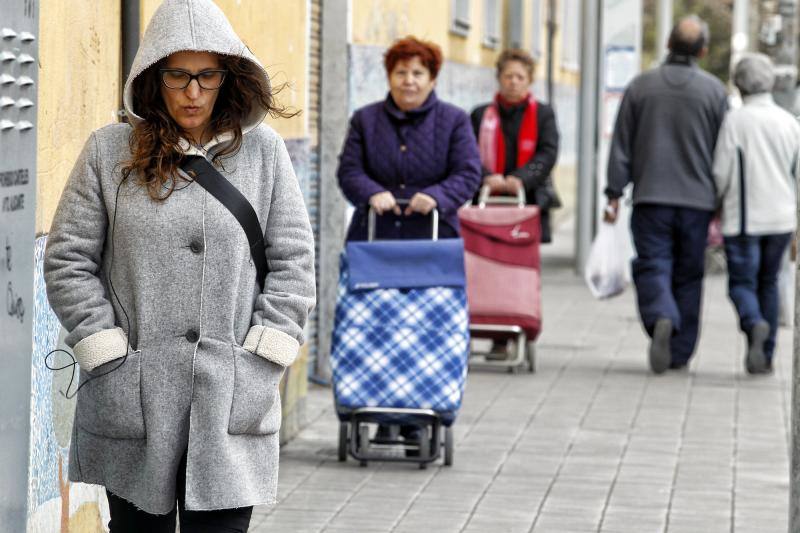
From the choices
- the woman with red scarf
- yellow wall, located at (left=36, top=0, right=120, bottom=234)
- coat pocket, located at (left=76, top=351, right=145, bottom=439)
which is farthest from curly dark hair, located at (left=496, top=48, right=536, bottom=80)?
coat pocket, located at (left=76, top=351, right=145, bottom=439)

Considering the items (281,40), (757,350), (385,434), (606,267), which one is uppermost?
(281,40)

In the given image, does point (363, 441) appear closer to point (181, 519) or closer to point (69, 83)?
point (69, 83)

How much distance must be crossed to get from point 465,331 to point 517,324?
9.71ft

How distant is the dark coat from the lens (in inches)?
440

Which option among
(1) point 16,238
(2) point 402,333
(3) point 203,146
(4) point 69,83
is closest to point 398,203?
(2) point 402,333

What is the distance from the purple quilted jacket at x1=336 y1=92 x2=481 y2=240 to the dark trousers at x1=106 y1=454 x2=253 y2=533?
375 centimetres

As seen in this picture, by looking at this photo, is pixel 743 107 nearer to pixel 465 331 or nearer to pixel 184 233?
pixel 465 331

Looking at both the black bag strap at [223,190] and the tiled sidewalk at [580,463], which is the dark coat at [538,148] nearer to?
the tiled sidewalk at [580,463]

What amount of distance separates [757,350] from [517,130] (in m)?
2.09

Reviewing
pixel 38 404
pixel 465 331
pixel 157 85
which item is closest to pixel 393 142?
pixel 465 331

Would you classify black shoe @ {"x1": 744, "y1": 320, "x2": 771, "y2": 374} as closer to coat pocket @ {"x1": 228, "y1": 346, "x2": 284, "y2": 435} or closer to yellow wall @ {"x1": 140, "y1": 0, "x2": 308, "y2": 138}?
yellow wall @ {"x1": 140, "y1": 0, "x2": 308, "y2": 138}

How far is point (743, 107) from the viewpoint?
34.8ft

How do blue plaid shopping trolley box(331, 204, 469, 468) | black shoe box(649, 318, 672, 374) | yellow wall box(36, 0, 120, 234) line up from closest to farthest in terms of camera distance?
1. yellow wall box(36, 0, 120, 234)
2. blue plaid shopping trolley box(331, 204, 469, 468)
3. black shoe box(649, 318, 672, 374)

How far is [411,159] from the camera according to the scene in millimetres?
7953
